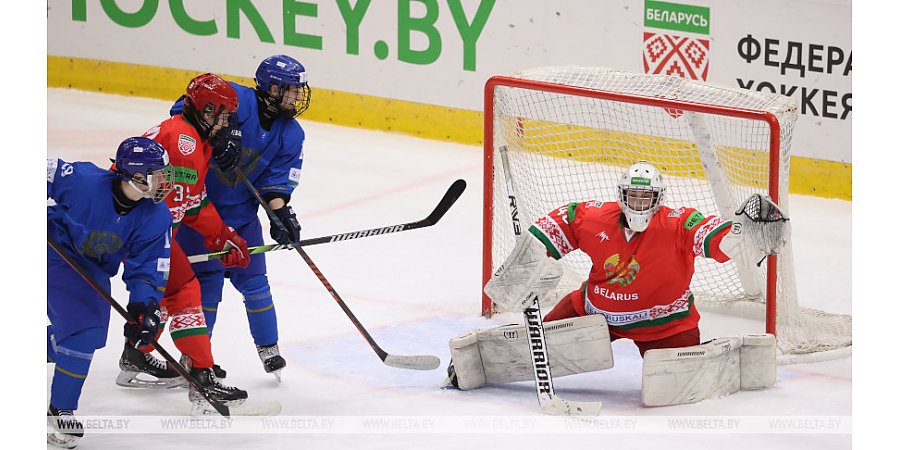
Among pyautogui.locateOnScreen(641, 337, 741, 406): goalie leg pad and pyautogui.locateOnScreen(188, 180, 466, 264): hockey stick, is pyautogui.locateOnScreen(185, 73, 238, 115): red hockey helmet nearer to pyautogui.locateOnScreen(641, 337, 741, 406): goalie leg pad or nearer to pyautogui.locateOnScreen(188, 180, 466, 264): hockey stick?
pyautogui.locateOnScreen(188, 180, 466, 264): hockey stick

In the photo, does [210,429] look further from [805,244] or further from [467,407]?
[805,244]

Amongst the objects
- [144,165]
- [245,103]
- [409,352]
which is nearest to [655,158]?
[409,352]

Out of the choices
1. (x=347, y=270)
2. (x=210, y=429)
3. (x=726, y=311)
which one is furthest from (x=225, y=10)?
(x=210, y=429)

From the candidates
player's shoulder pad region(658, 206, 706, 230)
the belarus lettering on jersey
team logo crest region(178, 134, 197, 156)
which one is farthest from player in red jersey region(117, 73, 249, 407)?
player's shoulder pad region(658, 206, 706, 230)

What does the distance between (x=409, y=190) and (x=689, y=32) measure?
150 cm

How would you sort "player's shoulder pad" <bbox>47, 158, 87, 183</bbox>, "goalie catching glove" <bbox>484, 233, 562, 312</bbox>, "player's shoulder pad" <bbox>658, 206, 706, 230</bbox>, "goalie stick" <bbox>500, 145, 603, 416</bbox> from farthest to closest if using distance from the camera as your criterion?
"goalie catching glove" <bbox>484, 233, 562, 312</bbox>
"player's shoulder pad" <bbox>658, 206, 706, 230</bbox>
"goalie stick" <bbox>500, 145, 603, 416</bbox>
"player's shoulder pad" <bbox>47, 158, 87, 183</bbox>

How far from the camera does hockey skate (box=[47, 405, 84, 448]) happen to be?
150 inches

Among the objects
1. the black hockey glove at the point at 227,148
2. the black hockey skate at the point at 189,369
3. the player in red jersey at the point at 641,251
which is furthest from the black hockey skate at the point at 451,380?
the black hockey glove at the point at 227,148

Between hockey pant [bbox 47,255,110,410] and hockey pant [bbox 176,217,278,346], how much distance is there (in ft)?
2.07

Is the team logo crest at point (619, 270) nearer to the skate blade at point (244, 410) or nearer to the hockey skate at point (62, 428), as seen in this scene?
the skate blade at point (244, 410)

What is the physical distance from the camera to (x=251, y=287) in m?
4.47

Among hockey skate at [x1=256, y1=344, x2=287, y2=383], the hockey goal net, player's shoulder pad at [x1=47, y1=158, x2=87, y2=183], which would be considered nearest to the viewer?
player's shoulder pad at [x1=47, y1=158, x2=87, y2=183]

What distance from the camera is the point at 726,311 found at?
5.32m

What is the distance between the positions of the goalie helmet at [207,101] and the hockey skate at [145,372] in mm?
774
